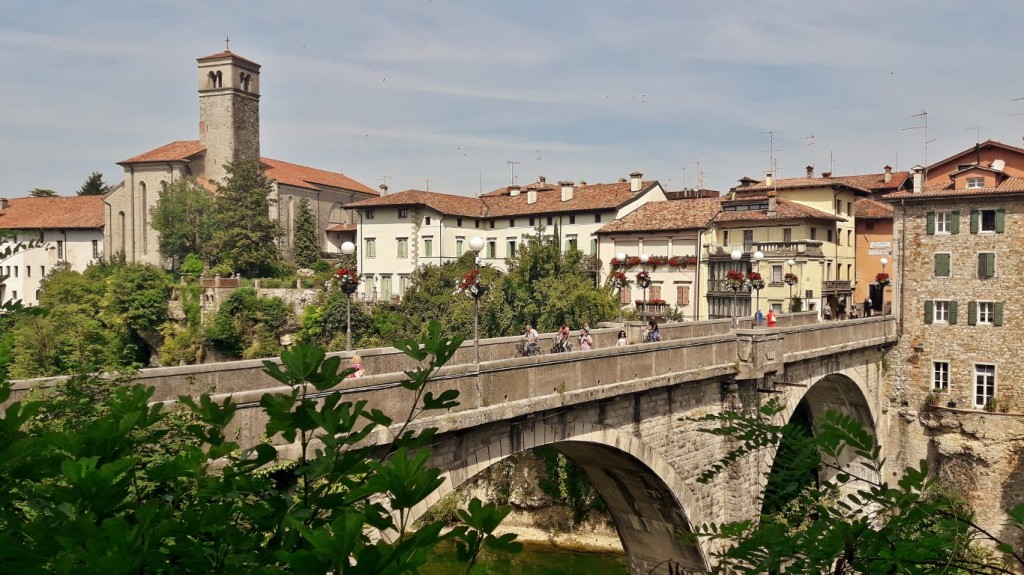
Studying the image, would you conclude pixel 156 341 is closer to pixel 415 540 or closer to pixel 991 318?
pixel 991 318

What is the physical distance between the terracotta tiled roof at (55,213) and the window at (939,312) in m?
58.9

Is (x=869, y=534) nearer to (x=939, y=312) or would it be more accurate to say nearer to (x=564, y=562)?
(x=564, y=562)

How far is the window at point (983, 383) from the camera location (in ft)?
101

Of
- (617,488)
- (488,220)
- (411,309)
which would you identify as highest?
(488,220)

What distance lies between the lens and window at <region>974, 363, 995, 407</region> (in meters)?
30.7

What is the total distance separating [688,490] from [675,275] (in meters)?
28.3

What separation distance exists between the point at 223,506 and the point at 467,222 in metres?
51.3

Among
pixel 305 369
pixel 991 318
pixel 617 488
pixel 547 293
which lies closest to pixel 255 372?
pixel 617 488

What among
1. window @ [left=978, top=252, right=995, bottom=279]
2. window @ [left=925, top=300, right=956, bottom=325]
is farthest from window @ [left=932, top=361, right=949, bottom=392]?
window @ [left=978, top=252, right=995, bottom=279]

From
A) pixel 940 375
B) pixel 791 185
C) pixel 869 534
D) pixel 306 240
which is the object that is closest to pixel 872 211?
pixel 791 185

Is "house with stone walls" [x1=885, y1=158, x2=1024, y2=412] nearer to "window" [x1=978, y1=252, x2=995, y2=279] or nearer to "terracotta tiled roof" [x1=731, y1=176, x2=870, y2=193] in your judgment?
"window" [x1=978, y1=252, x2=995, y2=279]

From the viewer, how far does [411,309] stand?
45.5 metres

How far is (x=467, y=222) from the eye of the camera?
53688 mm

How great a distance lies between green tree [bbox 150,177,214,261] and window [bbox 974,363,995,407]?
46.9 metres
